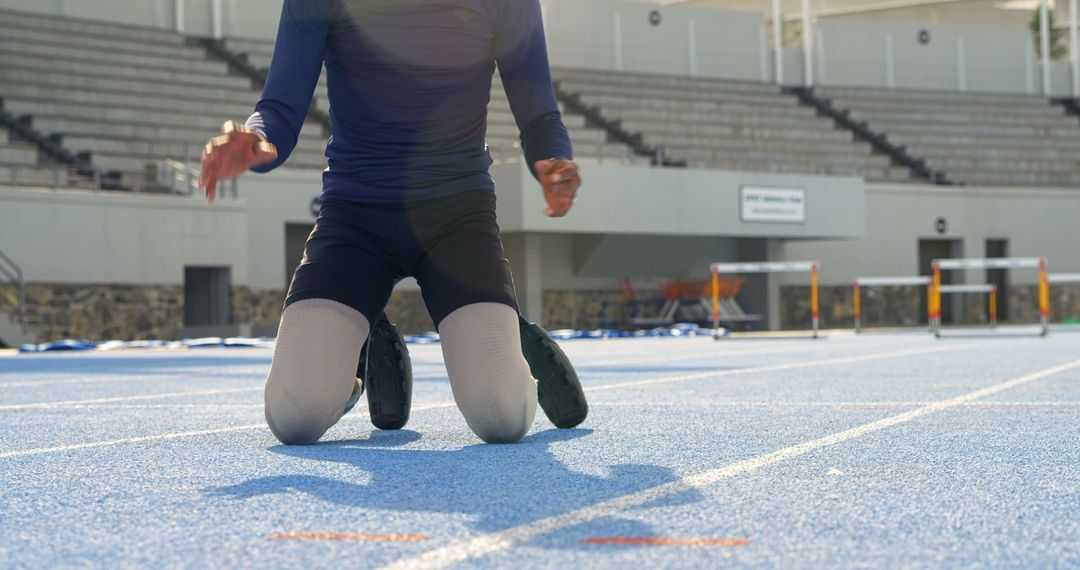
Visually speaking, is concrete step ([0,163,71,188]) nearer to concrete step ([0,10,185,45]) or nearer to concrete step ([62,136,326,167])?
concrete step ([62,136,326,167])

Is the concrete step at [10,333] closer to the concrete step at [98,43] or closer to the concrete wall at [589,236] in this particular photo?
the concrete wall at [589,236]

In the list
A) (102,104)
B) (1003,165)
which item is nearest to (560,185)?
(102,104)

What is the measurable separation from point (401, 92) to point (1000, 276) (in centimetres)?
2937

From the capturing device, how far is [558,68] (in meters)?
30.8

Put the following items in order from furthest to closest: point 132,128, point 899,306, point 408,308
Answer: point 899,306 < point 408,308 < point 132,128

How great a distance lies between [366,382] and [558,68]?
26797 mm

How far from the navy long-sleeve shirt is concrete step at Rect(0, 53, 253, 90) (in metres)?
20.8

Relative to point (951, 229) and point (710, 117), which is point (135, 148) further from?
point (951, 229)

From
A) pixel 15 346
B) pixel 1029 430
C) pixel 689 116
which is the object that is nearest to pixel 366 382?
pixel 1029 430

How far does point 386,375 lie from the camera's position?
4.52 meters

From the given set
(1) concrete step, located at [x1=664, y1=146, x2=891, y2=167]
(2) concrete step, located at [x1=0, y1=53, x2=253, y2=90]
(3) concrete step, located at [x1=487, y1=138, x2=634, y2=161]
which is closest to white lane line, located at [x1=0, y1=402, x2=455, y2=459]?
(3) concrete step, located at [x1=487, y1=138, x2=634, y2=161]

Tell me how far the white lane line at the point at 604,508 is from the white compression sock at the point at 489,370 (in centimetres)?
73

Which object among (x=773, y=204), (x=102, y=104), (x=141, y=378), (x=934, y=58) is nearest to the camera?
(x=141, y=378)

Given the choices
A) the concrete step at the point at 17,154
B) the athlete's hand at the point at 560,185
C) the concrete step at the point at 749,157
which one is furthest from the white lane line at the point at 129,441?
the concrete step at the point at 749,157
